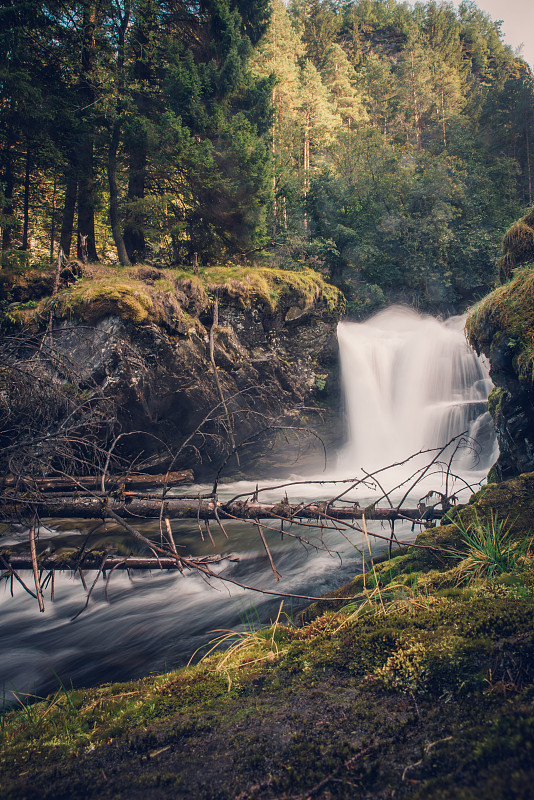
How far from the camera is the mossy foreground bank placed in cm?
112

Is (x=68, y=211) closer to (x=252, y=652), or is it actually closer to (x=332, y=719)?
(x=252, y=652)

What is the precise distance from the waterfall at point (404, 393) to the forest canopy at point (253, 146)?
208 inches

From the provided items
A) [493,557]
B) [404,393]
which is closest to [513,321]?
[493,557]

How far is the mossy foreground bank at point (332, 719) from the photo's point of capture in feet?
3.67

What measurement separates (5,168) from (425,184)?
68.1ft

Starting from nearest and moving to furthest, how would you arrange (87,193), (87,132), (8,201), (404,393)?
(8,201) < (87,132) < (87,193) < (404,393)

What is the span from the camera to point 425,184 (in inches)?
898

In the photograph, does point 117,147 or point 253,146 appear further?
point 253,146

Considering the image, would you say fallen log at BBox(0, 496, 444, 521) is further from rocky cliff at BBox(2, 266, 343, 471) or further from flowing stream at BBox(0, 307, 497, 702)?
rocky cliff at BBox(2, 266, 343, 471)

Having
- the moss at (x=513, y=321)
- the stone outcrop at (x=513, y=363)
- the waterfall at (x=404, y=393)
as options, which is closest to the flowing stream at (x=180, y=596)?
the waterfall at (x=404, y=393)

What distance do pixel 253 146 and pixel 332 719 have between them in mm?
14161

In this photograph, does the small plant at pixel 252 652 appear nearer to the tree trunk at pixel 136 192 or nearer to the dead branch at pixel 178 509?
the dead branch at pixel 178 509

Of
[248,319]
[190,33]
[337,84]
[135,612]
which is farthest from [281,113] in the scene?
[135,612]

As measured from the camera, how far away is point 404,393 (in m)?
14.7
